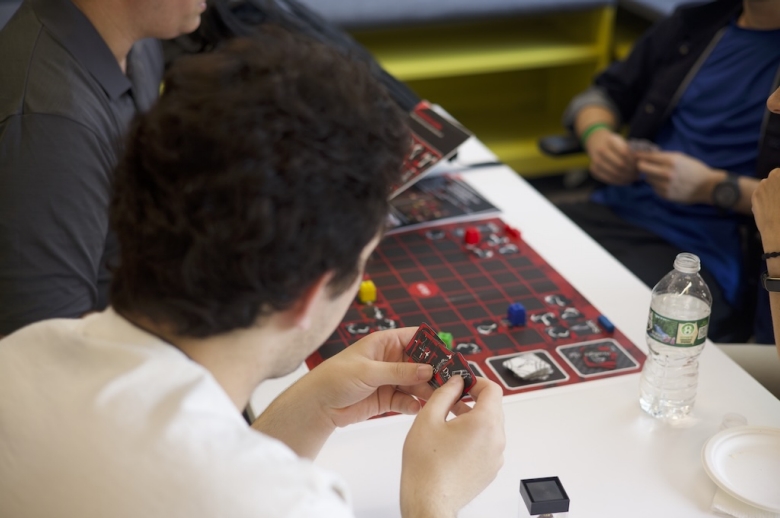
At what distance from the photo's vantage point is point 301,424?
1118 mm

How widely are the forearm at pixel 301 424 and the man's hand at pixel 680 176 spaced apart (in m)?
1.31

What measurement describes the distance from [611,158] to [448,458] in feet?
4.93

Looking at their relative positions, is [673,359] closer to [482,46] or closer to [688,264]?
[688,264]

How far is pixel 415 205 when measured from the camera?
1.92 metres

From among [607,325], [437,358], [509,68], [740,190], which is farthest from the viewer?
[509,68]

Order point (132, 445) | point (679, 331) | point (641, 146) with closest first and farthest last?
point (132, 445) → point (679, 331) → point (641, 146)

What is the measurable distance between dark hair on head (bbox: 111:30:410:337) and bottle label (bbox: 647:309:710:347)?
57cm

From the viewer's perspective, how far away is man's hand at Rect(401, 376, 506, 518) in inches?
37.3

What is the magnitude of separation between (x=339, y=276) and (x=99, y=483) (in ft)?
0.98

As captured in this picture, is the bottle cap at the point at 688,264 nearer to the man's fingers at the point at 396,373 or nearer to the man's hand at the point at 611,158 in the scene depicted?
the man's fingers at the point at 396,373

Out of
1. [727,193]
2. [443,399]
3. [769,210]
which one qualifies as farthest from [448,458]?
[727,193]

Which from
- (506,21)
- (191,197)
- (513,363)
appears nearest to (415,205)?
(513,363)

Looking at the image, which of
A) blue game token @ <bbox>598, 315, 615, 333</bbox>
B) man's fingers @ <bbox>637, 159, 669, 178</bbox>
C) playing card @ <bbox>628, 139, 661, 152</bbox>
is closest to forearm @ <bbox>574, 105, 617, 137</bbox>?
playing card @ <bbox>628, 139, 661, 152</bbox>

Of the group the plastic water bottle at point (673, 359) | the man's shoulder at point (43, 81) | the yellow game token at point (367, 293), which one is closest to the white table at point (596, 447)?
the plastic water bottle at point (673, 359)
